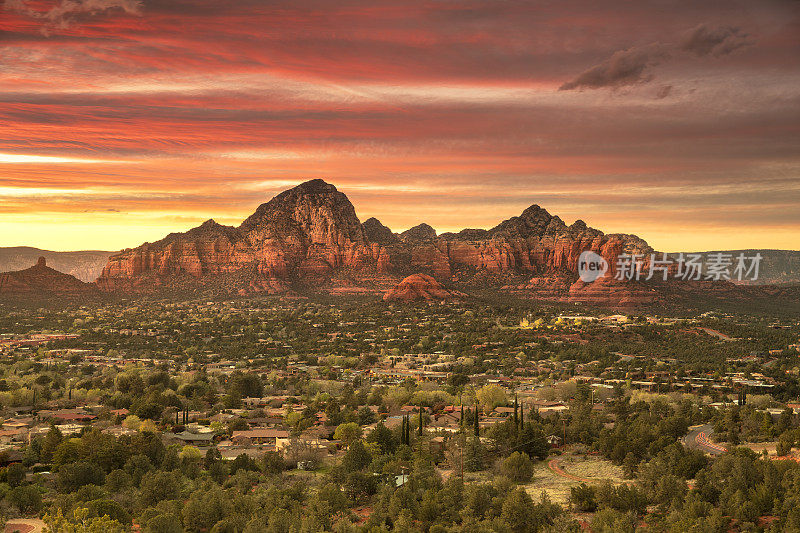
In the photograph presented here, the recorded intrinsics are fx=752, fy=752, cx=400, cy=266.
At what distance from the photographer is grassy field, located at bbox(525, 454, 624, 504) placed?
46.1 metres

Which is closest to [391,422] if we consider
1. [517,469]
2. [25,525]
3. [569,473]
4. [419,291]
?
[517,469]

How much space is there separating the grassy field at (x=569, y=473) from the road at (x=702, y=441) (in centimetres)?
655

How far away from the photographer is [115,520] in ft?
120

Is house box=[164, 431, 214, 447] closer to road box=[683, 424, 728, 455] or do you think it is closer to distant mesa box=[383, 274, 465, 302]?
road box=[683, 424, 728, 455]

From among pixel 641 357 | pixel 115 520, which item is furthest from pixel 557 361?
pixel 115 520

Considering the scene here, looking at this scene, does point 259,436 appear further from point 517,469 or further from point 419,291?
point 419,291

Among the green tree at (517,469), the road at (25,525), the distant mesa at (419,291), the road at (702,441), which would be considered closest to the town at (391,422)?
the green tree at (517,469)

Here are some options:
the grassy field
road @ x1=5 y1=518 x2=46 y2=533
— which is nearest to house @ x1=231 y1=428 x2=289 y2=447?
road @ x1=5 y1=518 x2=46 y2=533

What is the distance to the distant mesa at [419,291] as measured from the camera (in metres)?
→ 174

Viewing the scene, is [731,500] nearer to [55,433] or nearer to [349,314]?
[55,433]

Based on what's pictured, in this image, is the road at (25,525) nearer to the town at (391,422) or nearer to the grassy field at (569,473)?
the town at (391,422)

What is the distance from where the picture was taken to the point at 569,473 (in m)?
50.8

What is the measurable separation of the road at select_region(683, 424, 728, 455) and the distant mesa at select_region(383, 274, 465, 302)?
112 metres

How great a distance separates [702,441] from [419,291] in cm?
12064
